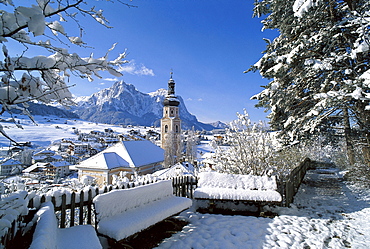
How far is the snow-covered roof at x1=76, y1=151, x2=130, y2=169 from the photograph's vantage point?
2316 centimetres

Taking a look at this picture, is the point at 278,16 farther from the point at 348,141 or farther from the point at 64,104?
the point at 64,104

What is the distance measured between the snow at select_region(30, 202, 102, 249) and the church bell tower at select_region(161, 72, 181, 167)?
42085 mm

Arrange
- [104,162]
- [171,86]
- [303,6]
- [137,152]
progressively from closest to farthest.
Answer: [303,6]
[104,162]
[137,152]
[171,86]

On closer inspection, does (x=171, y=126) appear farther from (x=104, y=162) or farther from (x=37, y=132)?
(x=37, y=132)

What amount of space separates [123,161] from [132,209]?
22488 mm

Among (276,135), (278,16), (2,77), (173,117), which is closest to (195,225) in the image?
(2,77)

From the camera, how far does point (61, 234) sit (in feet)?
9.88

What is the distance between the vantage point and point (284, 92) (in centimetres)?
962

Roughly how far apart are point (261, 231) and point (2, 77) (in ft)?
17.8

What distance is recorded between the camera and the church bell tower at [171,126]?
46.7 m

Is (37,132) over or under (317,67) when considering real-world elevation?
over

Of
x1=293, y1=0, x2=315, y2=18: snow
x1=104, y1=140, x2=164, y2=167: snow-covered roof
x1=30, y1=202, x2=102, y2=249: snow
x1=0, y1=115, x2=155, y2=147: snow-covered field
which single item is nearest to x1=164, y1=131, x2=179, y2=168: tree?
x1=104, y1=140, x2=164, y2=167: snow-covered roof

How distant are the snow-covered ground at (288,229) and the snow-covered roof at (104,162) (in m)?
19.5

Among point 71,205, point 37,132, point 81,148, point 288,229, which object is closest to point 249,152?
point 288,229
